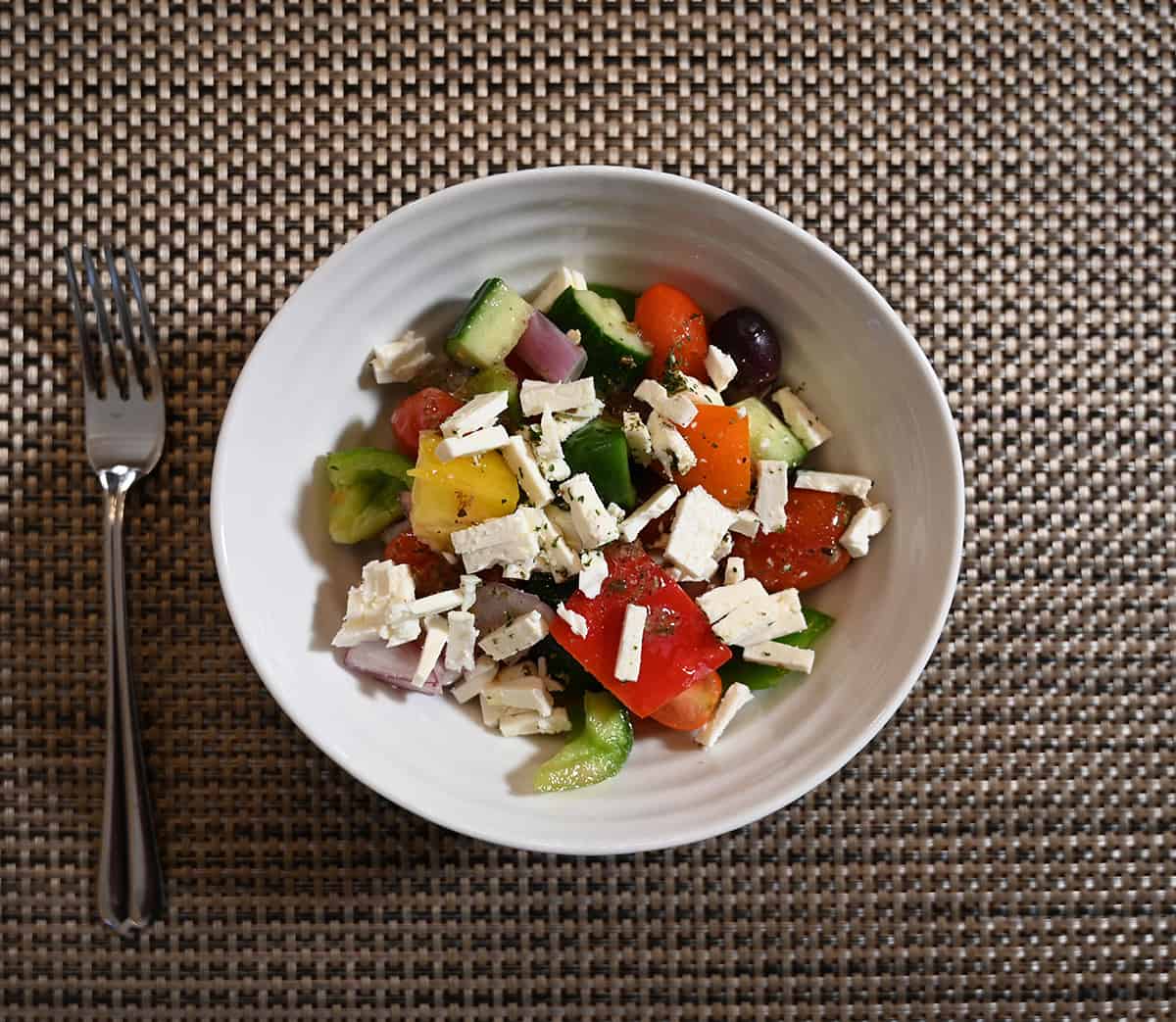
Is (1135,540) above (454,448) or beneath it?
beneath

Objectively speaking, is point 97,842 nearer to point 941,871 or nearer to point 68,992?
point 68,992

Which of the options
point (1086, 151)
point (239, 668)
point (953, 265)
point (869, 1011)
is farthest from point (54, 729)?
point (1086, 151)

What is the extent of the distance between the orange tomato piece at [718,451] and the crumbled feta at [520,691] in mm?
295

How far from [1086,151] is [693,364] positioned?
690 mm

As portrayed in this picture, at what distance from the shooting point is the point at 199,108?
1424 mm

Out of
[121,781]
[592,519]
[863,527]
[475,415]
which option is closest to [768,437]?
[863,527]

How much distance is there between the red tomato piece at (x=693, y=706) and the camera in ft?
4.05

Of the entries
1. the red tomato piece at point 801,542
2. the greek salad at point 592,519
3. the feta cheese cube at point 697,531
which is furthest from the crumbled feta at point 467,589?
the red tomato piece at point 801,542

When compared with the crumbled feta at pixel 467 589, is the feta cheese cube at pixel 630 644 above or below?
below

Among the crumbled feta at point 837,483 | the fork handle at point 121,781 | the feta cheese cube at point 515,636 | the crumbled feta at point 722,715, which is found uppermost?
the crumbled feta at point 837,483

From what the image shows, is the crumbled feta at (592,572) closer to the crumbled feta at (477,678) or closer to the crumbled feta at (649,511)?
the crumbled feta at (649,511)

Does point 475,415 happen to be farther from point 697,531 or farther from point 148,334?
point 148,334

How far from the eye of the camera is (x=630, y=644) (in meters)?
1.18

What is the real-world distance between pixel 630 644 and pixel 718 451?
25cm
